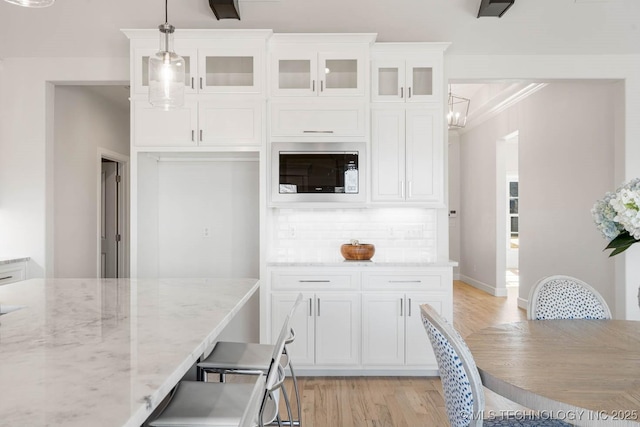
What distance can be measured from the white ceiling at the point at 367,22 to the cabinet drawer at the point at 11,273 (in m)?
1.80

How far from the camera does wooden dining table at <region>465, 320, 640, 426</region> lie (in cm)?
117

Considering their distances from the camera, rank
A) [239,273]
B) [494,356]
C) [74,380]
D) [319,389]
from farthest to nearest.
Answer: [239,273]
[319,389]
[494,356]
[74,380]

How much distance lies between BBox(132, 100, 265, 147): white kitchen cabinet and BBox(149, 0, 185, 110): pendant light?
112 centimetres

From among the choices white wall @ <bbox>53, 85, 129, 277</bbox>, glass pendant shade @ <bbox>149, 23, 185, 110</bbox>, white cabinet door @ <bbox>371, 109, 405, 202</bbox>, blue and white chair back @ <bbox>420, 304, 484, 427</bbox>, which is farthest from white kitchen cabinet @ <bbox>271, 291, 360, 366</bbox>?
white wall @ <bbox>53, 85, 129, 277</bbox>

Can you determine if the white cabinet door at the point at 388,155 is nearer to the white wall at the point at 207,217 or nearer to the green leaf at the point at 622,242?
the white wall at the point at 207,217

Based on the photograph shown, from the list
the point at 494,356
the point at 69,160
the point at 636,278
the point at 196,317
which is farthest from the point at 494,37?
the point at 69,160

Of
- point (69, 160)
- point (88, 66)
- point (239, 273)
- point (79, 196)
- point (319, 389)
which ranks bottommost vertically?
point (319, 389)

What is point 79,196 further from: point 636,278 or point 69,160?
point 636,278

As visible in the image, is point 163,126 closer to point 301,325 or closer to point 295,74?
point 295,74

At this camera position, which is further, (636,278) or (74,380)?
(636,278)

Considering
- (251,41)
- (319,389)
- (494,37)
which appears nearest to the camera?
(319,389)

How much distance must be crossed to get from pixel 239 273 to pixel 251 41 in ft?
6.69

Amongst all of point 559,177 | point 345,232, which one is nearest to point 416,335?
point 345,232

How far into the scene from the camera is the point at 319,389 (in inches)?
125
